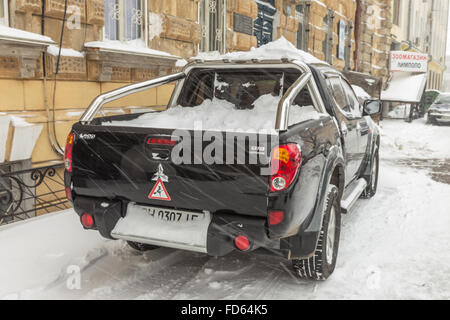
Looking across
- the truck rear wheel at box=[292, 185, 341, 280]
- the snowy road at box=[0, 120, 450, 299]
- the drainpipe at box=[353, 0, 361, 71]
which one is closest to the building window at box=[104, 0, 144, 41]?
the snowy road at box=[0, 120, 450, 299]

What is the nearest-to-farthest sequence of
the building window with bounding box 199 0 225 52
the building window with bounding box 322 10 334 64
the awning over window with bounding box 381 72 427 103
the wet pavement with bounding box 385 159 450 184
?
the wet pavement with bounding box 385 159 450 184 < the building window with bounding box 199 0 225 52 < the building window with bounding box 322 10 334 64 < the awning over window with bounding box 381 72 427 103

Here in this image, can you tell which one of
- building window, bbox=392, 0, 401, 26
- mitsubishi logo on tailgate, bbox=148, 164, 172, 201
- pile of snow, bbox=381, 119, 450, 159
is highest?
building window, bbox=392, 0, 401, 26

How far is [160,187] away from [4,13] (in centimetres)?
380

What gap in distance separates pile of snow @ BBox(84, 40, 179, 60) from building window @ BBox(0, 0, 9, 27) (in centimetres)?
115

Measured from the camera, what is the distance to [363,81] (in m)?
17.7

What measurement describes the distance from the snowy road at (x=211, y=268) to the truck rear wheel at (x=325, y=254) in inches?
4.3

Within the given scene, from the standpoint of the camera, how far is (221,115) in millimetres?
4465

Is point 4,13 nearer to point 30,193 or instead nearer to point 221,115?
point 30,193

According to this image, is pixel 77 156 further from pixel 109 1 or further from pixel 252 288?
pixel 109 1

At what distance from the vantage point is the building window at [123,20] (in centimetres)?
740

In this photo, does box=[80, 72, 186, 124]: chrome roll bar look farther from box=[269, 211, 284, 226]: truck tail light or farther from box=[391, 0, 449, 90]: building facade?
box=[391, 0, 449, 90]: building facade

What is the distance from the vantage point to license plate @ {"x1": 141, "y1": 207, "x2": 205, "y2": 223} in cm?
324

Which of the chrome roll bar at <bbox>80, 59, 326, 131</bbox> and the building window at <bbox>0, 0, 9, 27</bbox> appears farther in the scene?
the building window at <bbox>0, 0, 9, 27</bbox>

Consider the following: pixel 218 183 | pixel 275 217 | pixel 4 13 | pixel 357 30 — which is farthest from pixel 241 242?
pixel 357 30
